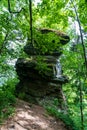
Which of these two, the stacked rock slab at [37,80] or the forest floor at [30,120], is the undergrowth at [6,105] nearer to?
the forest floor at [30,120]

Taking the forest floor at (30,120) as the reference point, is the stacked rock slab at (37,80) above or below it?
above

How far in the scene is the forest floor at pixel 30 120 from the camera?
10491 millimetres

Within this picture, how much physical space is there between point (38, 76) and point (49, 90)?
1121mm

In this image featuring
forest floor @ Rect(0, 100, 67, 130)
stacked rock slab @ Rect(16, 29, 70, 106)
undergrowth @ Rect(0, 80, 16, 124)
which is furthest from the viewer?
stacked rock slab @ Rect(16, 29, 70, 106)

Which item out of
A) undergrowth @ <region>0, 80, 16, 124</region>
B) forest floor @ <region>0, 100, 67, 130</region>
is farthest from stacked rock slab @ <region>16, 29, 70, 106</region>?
undergrowth @ <region>0, 80, 16, 124</region>

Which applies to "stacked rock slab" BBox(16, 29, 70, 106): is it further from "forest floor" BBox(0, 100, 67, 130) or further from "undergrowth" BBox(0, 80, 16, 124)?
"undergrowth" BBox(0, 80, 16, 124)

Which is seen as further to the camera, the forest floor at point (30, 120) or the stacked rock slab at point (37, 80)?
the stacked rock slab at point (37, 80)

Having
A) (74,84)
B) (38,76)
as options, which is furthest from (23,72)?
(74,84)

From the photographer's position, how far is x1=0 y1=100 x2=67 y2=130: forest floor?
10.5 m

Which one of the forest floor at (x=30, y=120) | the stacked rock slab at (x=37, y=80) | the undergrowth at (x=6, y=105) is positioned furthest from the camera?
the stacked rock slab at (x=37, y=80)

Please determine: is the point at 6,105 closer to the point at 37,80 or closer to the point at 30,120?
the point at 30,120

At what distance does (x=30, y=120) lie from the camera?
11406 mm

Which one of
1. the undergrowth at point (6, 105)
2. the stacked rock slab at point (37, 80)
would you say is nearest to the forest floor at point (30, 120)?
the undergrowth at point (6, 105)

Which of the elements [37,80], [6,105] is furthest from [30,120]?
[37,80]
